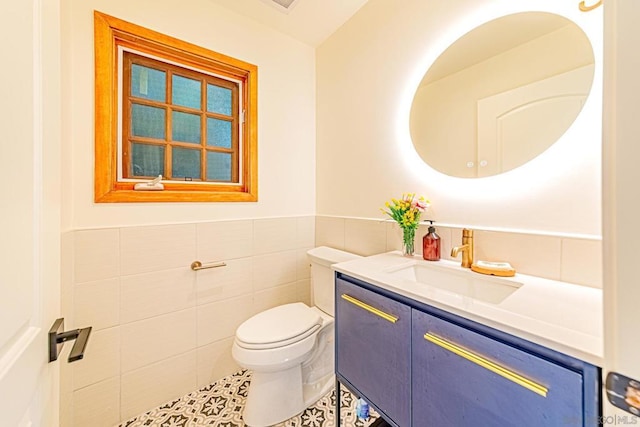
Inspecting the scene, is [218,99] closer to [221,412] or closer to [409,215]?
[409,215]

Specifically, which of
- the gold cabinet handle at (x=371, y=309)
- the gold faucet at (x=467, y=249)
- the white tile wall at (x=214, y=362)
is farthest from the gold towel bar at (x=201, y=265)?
the gold faucet at (x=467, y=249)

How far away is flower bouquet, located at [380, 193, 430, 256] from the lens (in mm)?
1279

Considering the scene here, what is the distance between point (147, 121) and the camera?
1.48 metres

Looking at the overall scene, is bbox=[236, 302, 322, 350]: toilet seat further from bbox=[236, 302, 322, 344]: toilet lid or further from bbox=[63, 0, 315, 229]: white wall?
bbox=[63, 0, 315, 229]: white wall

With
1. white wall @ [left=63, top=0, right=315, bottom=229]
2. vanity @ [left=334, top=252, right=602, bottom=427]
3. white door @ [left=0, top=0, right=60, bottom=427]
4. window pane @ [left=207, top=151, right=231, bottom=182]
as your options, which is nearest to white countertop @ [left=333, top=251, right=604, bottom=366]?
vanity @ [left=334, top=252, right=602, bottom=427]

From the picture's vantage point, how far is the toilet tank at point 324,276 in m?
1.56

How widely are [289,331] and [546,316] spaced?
1.06 metres

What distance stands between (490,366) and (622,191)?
51cm

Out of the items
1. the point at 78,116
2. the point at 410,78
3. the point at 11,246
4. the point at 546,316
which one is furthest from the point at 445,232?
the point at 78,116

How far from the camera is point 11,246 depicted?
40cm

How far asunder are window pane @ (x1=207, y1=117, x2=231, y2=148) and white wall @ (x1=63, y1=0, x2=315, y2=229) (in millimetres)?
224

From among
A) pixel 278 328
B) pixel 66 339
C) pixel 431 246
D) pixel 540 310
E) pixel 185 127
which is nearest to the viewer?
pixel 66 339

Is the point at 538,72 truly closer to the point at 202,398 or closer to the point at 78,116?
the point at 78,116

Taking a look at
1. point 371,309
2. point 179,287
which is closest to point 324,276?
point 371,309
